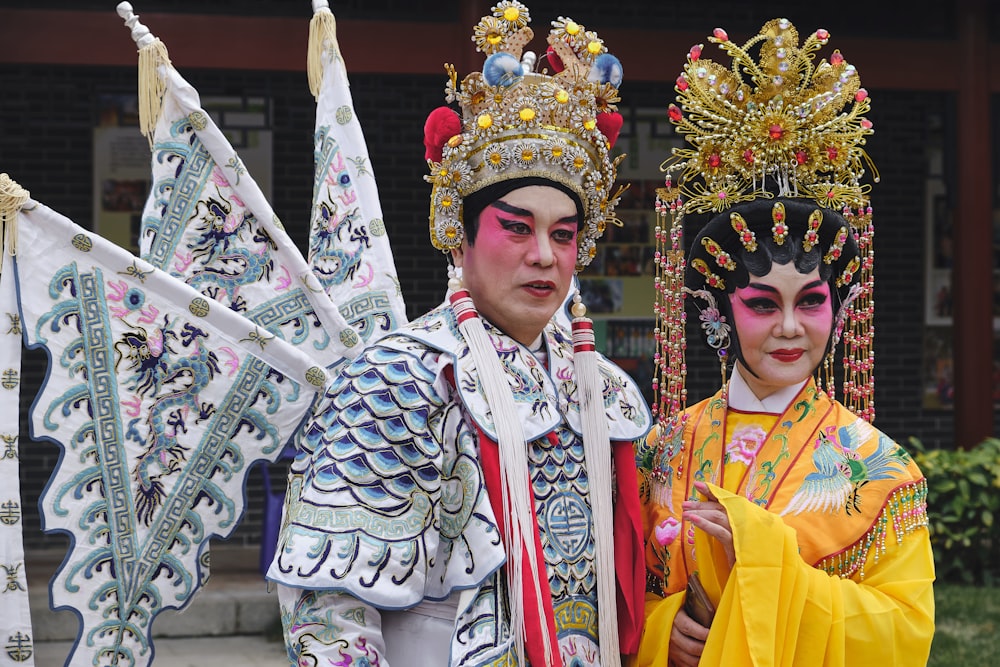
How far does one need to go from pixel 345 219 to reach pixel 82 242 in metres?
0.69

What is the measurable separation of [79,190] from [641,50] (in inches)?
129

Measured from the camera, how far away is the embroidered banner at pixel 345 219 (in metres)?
3.10

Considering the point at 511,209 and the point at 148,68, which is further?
the point at 148,68

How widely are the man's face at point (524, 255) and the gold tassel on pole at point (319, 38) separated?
0.79 metres

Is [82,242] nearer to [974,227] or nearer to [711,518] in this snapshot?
[711,518]

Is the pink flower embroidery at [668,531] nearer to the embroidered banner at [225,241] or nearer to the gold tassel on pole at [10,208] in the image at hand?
the embroidered banner at [225,241]

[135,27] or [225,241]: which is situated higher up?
[135,27]

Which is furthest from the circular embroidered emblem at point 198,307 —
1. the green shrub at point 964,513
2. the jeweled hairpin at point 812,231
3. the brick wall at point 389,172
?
the green shrub at point 964,513

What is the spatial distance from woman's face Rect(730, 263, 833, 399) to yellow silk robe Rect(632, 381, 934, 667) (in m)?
0.11

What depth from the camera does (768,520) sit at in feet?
8.46

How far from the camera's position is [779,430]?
2.82m

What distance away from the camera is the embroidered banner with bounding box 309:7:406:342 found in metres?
3.10

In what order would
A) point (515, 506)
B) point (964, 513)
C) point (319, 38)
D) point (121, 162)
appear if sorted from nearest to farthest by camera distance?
point (515, 506)
point (319, 38)
point (964, 513)
point (121, 162)

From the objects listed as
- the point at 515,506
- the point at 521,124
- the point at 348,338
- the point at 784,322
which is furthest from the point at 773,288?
the point at 348,338
